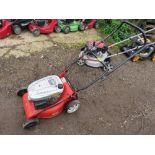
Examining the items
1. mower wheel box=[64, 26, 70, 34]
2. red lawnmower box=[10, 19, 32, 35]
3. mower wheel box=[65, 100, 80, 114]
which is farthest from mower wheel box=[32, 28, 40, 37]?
mower wheel box=[65, 100, 80, 114]

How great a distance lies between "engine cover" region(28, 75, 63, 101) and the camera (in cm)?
368

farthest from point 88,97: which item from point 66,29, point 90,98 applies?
point 66,29

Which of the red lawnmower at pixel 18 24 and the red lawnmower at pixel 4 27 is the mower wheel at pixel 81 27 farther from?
the red lawnmower at pixel 4 27

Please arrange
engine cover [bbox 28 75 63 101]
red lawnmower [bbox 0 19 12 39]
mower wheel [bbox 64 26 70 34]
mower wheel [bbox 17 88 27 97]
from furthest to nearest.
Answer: mower wheel [bbox 64 26 70 34], red lawnmower [bbox 0 19 12 39], mower wheel [bbox 17 88 27 97], engine cover [bbox 28 75 63 101]

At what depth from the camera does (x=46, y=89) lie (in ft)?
12.4

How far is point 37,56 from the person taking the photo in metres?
5.21

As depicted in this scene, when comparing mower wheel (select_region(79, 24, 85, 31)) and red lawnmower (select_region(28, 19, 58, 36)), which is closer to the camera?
red lawnmower (select_region(28, 19, 58, 36))

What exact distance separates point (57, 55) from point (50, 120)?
172 cm

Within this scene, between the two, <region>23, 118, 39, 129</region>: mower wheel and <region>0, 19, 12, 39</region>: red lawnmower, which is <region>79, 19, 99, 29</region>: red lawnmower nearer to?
<region>0, 19, 12, 39</region>: red lawnmower

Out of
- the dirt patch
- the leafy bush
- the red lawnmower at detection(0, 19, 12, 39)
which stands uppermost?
the red lawnmower at detection(0, 19, 12, 39)

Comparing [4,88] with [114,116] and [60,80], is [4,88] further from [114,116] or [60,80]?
[114,116]

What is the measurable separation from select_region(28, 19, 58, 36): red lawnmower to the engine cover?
208 centimetres

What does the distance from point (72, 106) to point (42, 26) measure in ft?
8.20

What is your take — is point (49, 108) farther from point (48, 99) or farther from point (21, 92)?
point (21, 92)
